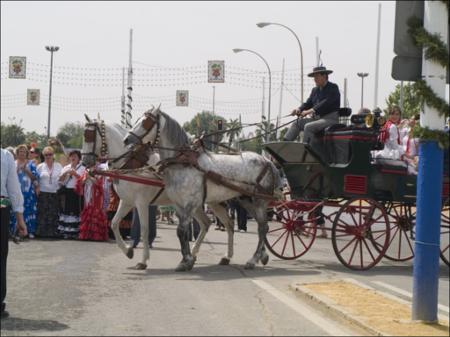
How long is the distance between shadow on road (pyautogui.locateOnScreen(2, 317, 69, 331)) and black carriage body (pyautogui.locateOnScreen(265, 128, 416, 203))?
5.86 meters

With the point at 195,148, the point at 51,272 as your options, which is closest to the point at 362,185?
the point at 195,148

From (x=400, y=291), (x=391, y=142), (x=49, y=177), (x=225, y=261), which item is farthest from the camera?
(x=49, y=177)

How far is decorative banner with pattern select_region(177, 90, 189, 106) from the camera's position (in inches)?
1734

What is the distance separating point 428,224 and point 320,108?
527 cm

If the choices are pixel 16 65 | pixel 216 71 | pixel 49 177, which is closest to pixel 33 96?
pixel 16 65

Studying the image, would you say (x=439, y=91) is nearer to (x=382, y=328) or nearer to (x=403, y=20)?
(x=403, y=20)

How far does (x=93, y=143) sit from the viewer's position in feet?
44.9

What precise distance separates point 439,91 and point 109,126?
7583 millimetres

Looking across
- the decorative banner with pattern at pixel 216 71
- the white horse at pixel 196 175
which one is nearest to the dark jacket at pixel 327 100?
the white horse at pixel 196 175

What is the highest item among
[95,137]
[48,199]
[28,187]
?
[95,137]

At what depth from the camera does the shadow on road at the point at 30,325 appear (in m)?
7.52

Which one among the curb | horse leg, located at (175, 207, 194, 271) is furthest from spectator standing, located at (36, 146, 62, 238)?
the curb

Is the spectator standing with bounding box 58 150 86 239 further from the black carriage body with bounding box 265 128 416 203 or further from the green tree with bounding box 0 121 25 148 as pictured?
the green tree with bounding box 0 121 25 148

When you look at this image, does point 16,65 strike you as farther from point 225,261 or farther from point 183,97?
point 225,261
